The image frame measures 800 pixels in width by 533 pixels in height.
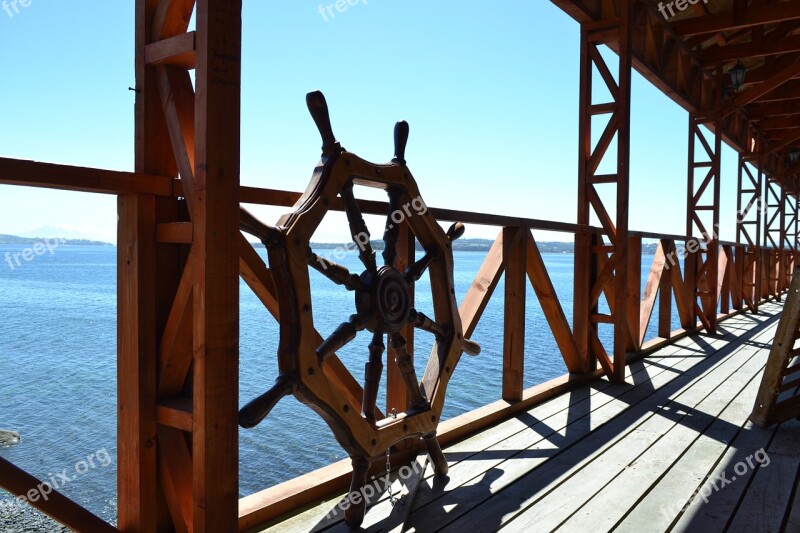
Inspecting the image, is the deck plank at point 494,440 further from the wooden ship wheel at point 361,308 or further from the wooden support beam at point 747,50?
the wooden support beam at point 747,50

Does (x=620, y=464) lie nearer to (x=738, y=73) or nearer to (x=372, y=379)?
(x=372, y=379)

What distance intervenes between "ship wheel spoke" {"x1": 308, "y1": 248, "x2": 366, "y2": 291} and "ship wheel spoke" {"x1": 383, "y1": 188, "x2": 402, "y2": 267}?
0.70 ft

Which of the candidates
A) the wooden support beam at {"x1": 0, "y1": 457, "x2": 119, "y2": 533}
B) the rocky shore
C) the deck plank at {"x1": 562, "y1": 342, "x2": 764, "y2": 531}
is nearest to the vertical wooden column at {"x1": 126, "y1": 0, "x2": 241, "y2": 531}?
the wooden support beam at {"x1": 0, "y1": 457, "x2": 119, "y2": 533}

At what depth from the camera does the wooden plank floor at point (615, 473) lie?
1988 mm

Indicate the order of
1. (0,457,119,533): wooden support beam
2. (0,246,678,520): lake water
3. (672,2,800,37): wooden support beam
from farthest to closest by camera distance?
(672,2,800,37): wooden support beam, (0,246,678,520): lake water, (0,457,119,533): wooden support beam

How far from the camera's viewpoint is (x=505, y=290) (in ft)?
A: 11.1

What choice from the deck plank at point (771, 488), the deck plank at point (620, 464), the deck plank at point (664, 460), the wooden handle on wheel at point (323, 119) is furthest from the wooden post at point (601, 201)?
the wooden handle on wheel at point (323, 119)

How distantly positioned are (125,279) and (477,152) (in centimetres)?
2844

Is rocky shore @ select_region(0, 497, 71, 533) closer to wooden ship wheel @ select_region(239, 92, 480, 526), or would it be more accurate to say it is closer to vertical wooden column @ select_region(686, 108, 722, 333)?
wooden ship wheel @ select_region(239, 92, 480, 526)

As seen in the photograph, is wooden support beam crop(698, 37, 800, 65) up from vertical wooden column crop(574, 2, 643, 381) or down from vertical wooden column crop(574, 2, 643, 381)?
up

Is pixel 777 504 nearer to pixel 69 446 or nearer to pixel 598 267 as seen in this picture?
pixel 598 267

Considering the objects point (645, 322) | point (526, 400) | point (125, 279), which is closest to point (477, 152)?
point (645, 322)

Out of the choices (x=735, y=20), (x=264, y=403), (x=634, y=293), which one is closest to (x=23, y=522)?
(x=264, y=403)

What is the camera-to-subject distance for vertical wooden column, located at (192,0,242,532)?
4.50 feet
